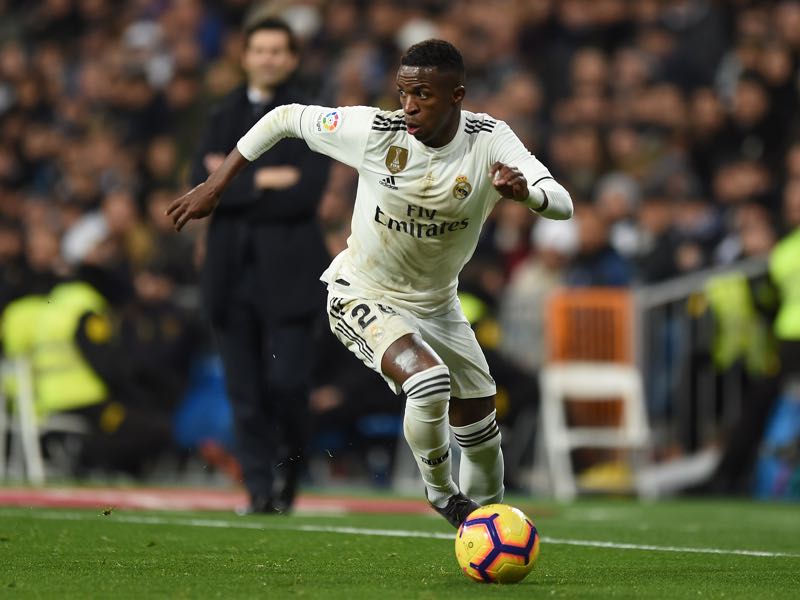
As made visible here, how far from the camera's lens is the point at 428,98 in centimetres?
667

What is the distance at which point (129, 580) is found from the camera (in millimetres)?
5898

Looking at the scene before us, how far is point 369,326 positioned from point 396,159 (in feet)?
2.38

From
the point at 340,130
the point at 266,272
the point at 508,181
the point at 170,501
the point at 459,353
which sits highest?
the point at 340,130

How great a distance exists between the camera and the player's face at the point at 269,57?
31.1ft

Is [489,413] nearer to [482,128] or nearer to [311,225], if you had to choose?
[482,128]

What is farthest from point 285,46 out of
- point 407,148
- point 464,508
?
point 464,508

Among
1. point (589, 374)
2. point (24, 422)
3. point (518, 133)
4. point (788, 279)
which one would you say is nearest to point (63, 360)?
point (24, 422)

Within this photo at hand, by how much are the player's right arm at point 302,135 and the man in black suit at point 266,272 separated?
225cm

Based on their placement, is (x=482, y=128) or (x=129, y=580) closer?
(x=129, y=580)

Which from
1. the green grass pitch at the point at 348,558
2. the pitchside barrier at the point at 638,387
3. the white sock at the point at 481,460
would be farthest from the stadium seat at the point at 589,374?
the white sock at the point at 481,460

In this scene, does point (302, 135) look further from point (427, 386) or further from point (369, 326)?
point (427, 386)

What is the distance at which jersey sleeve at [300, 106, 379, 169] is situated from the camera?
6977mm

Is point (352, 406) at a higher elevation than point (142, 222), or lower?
lower

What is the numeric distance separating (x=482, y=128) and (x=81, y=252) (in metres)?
11.0
